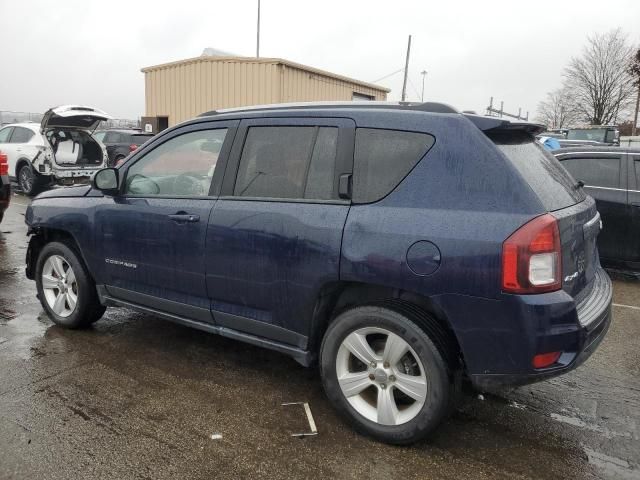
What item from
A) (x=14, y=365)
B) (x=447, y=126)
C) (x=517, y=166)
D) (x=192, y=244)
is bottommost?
(x=14, y=365)

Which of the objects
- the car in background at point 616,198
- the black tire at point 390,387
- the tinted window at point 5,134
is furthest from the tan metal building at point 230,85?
the black tire at point 390,387

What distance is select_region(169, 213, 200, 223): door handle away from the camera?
3.36 metres

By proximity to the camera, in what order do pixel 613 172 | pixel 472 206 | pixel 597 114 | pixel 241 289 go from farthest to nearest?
pixel 597 114, pixel 613 172, pixel 241 289, pixel 472 206

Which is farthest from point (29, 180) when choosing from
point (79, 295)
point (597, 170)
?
point (597, 170)

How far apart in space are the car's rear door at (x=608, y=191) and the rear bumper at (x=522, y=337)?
4.02m

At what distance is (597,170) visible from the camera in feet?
20.9

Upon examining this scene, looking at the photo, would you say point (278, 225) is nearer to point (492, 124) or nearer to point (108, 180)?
point (492, 124)

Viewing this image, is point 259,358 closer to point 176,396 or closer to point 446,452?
point 176,396

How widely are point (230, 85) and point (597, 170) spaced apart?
12.4 m

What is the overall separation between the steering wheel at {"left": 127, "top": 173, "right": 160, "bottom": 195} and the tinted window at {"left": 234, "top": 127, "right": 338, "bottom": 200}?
31.5 inches

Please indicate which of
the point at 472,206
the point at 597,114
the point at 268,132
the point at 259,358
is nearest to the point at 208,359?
the point at 259,358

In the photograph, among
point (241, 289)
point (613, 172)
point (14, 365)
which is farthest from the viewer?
point (613, 172)

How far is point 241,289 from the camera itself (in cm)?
319

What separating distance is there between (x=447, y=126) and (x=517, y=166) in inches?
15.6
